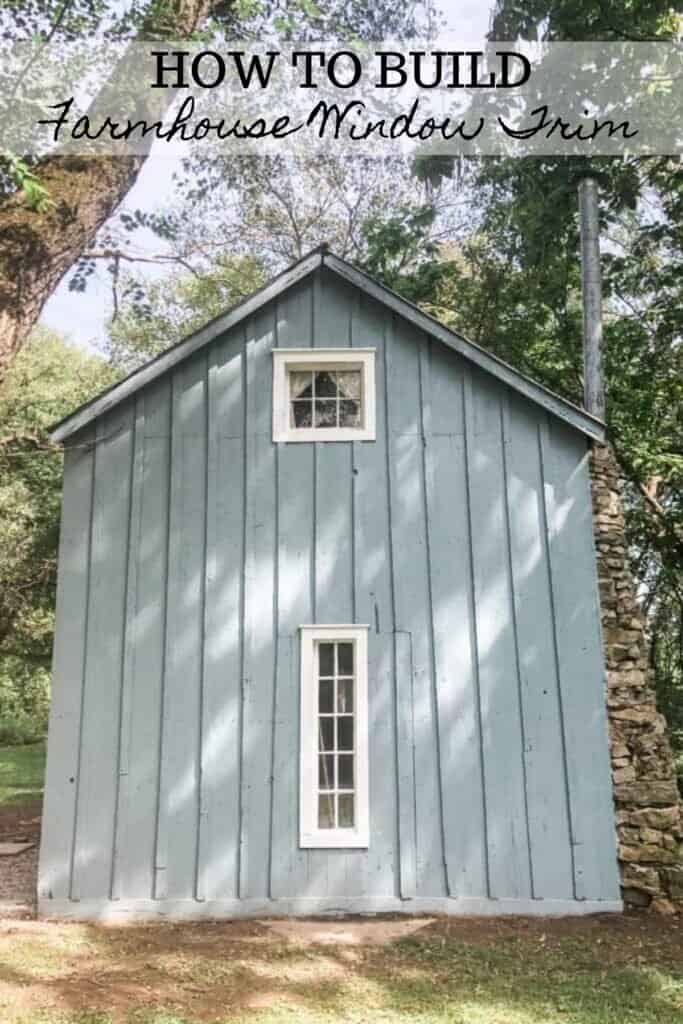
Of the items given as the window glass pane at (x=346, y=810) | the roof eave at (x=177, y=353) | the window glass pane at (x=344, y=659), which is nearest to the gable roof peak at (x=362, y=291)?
the roof eave at (x=177, y=353)

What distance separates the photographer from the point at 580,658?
7.22 meters

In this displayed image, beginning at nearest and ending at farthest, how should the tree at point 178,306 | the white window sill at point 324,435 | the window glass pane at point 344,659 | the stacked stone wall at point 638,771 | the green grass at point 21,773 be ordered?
the stacked stone wall at point 638,771 → the window glass pane at point 344,659 → the white window sill at point 324,435 → the green grass at point 21,773 → the tree at point 178,306

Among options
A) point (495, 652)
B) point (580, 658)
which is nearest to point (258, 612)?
point (495, 652)

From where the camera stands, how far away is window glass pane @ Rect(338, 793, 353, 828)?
6.96 metres

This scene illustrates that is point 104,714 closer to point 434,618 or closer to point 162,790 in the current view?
point 162,790

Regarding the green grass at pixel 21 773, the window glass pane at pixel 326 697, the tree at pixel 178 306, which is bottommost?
the green grass at pixel 21 773

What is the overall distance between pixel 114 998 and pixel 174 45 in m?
7.34

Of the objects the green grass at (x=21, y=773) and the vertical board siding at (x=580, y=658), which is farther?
the green grass at (x=21, y=773)

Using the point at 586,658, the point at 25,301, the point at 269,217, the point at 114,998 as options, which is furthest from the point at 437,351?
the point at 269,217

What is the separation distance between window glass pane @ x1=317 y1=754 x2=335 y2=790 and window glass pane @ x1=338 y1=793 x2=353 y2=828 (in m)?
0.14

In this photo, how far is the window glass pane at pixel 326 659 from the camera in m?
7.25

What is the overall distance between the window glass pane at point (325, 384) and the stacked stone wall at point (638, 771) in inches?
138

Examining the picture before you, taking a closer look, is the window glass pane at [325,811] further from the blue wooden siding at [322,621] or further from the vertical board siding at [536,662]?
the vertical board siding at [536,662]

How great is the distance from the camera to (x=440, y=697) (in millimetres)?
7133
